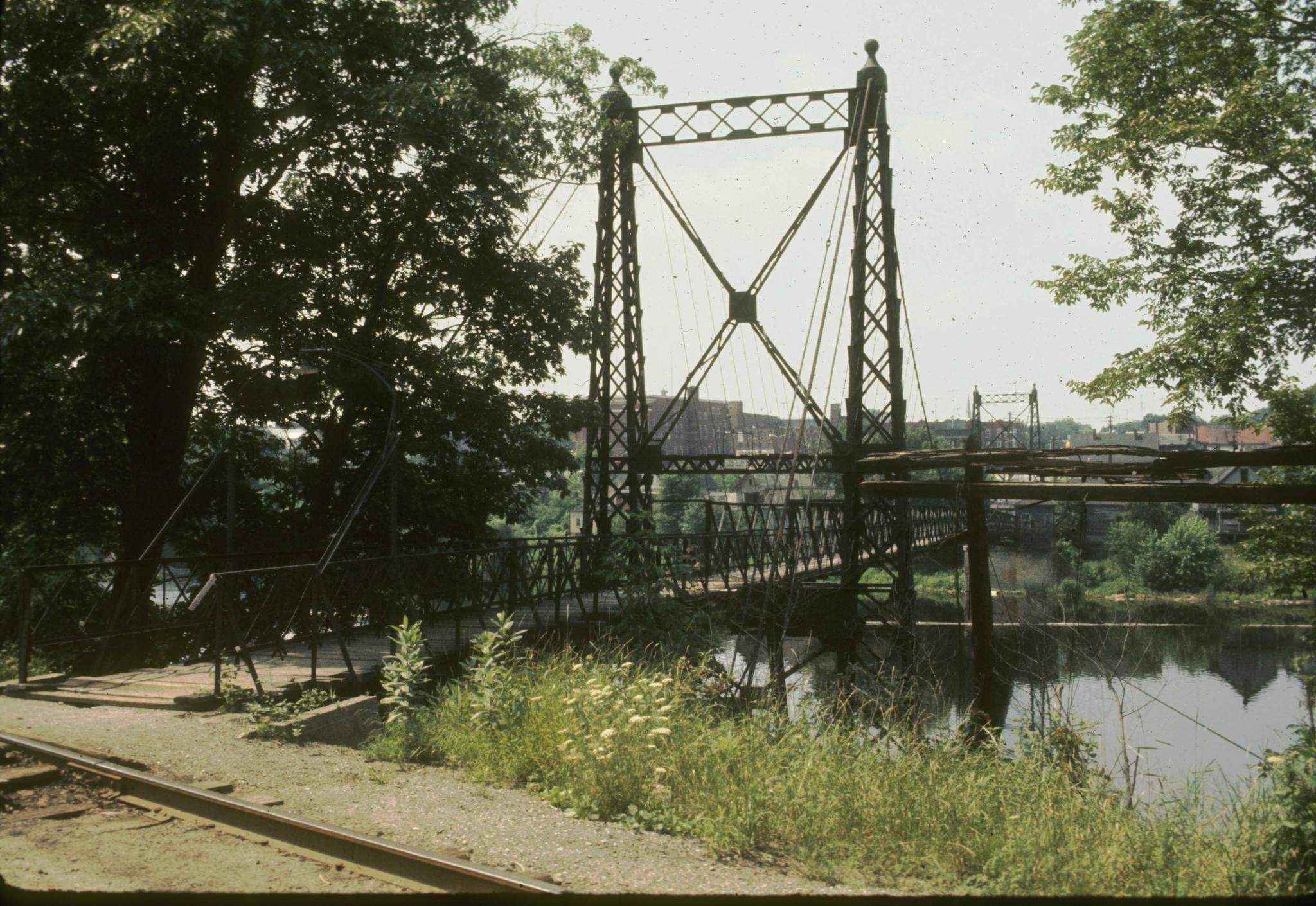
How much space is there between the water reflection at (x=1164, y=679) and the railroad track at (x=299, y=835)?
9.42m

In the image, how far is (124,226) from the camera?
10875mm

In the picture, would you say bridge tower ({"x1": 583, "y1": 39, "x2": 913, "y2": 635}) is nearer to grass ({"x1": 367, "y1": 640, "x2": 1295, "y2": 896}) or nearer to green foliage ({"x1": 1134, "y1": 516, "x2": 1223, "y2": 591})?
grass ({"x1": 367, "y1": 640, "x2": 1295, "y2": 896})

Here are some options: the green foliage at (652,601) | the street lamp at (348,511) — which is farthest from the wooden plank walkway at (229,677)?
the green foliage at (652,601)

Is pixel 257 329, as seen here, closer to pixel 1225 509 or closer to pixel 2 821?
pixel 2 821

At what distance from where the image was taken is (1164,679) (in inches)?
930

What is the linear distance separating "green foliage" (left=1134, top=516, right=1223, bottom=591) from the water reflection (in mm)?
3612

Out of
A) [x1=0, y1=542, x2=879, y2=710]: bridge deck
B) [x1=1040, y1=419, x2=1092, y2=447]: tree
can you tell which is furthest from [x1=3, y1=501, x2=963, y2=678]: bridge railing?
[x1=1040, y1=419, x2=1092, y2=447]: tree

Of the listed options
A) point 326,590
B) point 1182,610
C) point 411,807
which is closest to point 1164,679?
point 1182,610

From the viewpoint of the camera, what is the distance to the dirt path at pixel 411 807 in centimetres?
399

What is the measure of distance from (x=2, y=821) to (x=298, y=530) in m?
8.49

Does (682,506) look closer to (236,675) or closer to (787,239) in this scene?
(787,239)

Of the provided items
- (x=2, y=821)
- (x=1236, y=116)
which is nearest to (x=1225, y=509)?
(x=1236, y=116)

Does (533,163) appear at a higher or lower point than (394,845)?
higher

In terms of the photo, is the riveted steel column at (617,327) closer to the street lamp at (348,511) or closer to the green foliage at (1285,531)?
the street lamp at (348,511)
